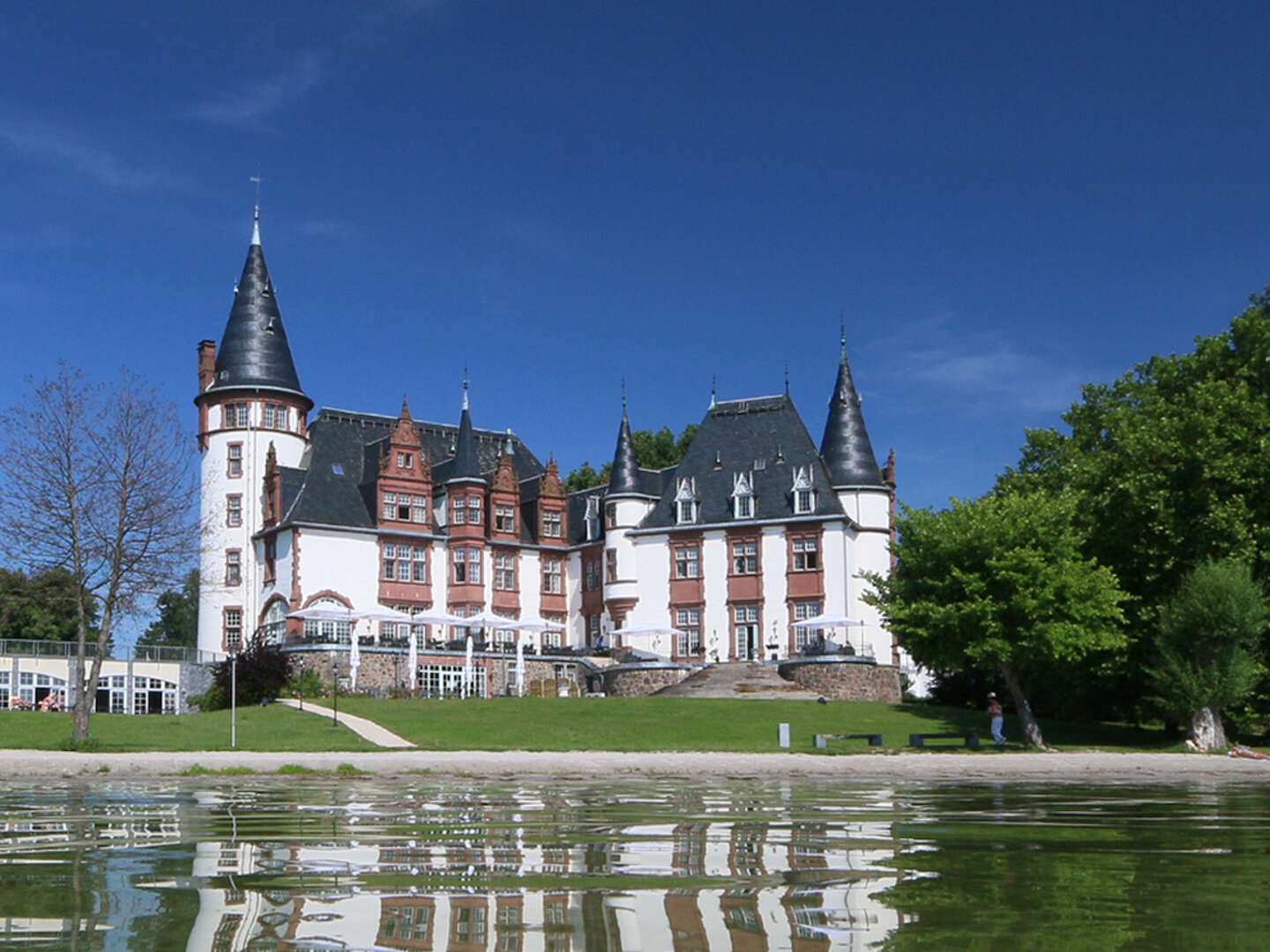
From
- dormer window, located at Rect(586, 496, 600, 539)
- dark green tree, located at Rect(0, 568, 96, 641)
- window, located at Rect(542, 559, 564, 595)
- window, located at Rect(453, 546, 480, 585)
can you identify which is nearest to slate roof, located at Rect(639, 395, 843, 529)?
dormer window, located at Rect(586, 496, 600, 539)

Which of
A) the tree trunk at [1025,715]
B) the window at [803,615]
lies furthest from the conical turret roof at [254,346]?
the tree trunk at [1025,715]

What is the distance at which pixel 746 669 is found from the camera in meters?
61.5

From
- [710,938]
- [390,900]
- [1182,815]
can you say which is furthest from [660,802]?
[710,938]

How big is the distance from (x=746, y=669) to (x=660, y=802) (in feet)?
150

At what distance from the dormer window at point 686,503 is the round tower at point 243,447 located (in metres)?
20.3

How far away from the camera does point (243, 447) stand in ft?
228

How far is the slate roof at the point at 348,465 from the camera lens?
67.2 meters

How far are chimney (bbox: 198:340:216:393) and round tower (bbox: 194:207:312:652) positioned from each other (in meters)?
0.05

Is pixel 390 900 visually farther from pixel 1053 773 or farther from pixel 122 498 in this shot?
pixel 122 498

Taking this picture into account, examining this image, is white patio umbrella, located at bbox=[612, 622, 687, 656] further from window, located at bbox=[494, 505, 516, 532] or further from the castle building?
window, located at bbox=[494, 505, 516, 532]

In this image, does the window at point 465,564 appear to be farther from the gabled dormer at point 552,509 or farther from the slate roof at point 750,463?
the slate roof at point 750,463

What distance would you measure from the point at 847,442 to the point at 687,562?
10.7 meters

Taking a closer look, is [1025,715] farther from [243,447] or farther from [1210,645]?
[243,447]

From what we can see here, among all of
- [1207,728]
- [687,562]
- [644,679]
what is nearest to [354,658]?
[644,679]
